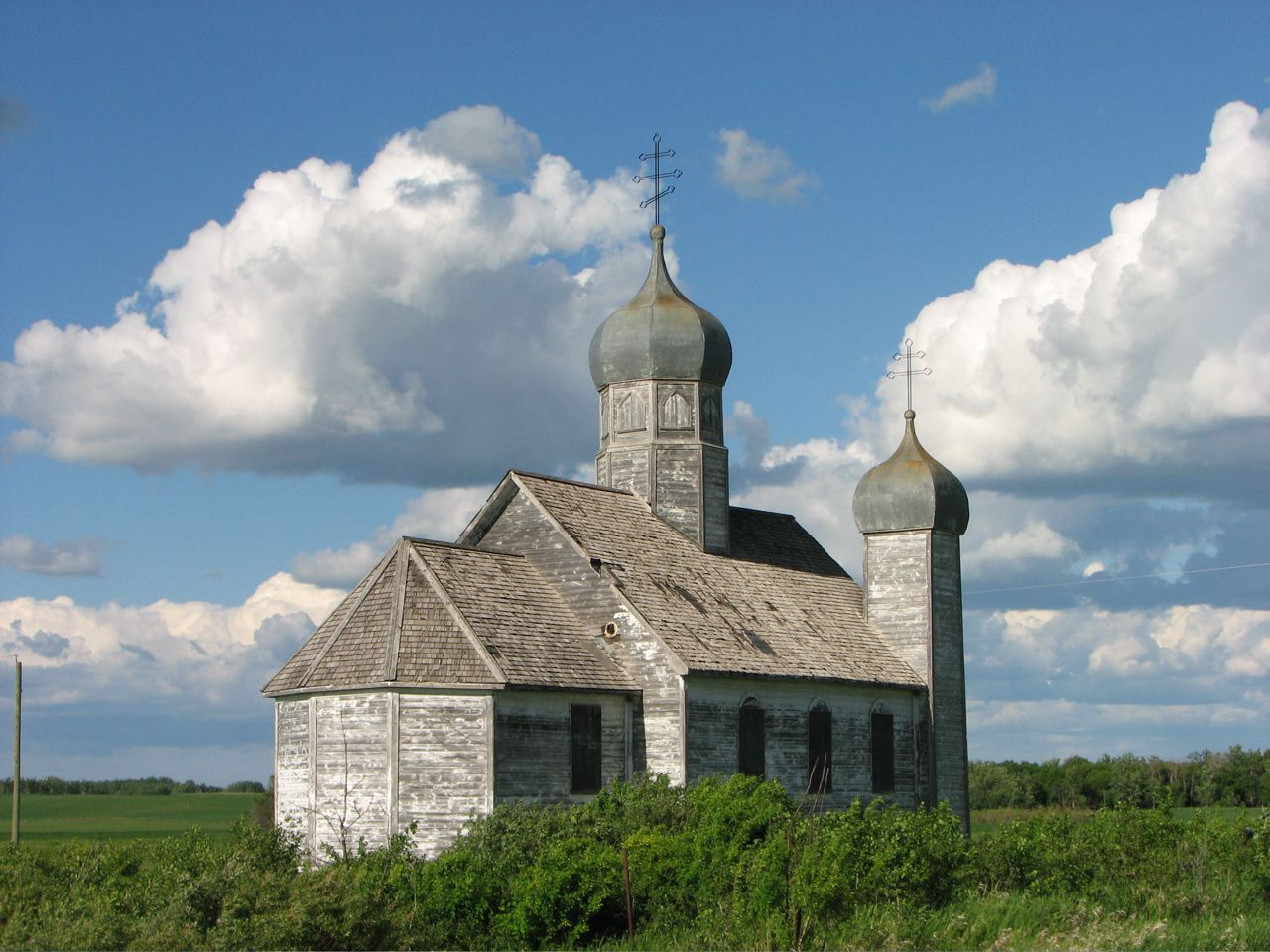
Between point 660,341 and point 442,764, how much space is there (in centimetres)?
1279

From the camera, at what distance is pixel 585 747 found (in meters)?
28.5

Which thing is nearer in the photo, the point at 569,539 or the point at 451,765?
the point at 451,765

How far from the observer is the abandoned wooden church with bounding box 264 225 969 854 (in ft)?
88.4

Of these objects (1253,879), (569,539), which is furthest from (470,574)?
(1253,879)

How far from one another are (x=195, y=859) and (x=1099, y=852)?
555 inches

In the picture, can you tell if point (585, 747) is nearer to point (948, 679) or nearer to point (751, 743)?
point (751, 743)

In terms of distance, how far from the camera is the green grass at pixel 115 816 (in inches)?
2277

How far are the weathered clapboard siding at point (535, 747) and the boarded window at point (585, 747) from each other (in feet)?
0.43

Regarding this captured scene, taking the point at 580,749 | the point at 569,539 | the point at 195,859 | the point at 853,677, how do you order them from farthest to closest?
the point at 853,677 → the point at 569,539 → the point at 580,749 → the point at 195,859

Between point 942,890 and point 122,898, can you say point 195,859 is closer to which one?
point 122,898

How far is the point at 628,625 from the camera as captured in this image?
29844 mm

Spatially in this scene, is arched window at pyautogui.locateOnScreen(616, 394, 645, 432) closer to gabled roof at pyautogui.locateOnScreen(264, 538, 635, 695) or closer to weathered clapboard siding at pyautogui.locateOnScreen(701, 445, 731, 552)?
weathered clapboard siding at pyautogui.locateOnScreen(701, 445, 731, 552)

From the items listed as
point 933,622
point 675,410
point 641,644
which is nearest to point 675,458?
point 675,410

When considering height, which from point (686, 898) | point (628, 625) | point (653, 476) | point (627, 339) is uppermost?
point (627, 339)
